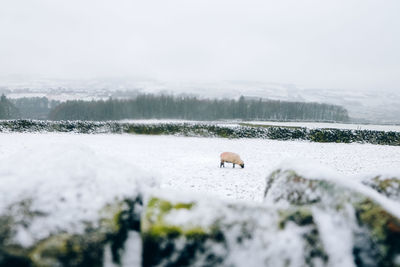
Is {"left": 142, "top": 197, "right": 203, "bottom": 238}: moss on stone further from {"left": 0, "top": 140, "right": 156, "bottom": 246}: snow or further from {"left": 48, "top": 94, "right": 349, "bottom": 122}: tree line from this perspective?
{"left": 48, "top": 94, "right": 349, "bottom": 122}: tree line

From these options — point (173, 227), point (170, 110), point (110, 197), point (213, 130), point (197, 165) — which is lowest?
point (170, 110)

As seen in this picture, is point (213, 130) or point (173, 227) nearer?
point (173, 227)

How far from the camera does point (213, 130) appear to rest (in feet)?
112

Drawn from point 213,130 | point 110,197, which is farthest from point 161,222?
point 213,130

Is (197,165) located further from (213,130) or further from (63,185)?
(213,130)

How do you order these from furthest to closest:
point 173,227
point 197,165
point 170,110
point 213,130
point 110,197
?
1. point 170,110
2. point 213,130
3. point 197,165
4. point 110,197
5. point 173,227

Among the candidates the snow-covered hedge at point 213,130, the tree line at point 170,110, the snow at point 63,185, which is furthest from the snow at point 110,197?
the tree line at point 170,110

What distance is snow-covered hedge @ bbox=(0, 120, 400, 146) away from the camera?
104 feet

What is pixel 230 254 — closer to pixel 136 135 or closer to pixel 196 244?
pixel 196 244

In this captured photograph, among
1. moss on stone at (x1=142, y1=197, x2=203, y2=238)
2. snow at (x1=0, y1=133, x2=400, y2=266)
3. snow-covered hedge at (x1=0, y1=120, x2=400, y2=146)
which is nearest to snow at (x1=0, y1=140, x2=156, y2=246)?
snow at (x1=0, y1=133, x2=400, y2=266)

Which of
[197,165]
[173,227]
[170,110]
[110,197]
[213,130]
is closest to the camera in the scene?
[173,227]

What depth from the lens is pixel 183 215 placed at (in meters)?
2.61

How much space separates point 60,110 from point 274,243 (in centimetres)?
12817

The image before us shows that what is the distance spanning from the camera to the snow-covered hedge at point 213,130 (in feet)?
104
